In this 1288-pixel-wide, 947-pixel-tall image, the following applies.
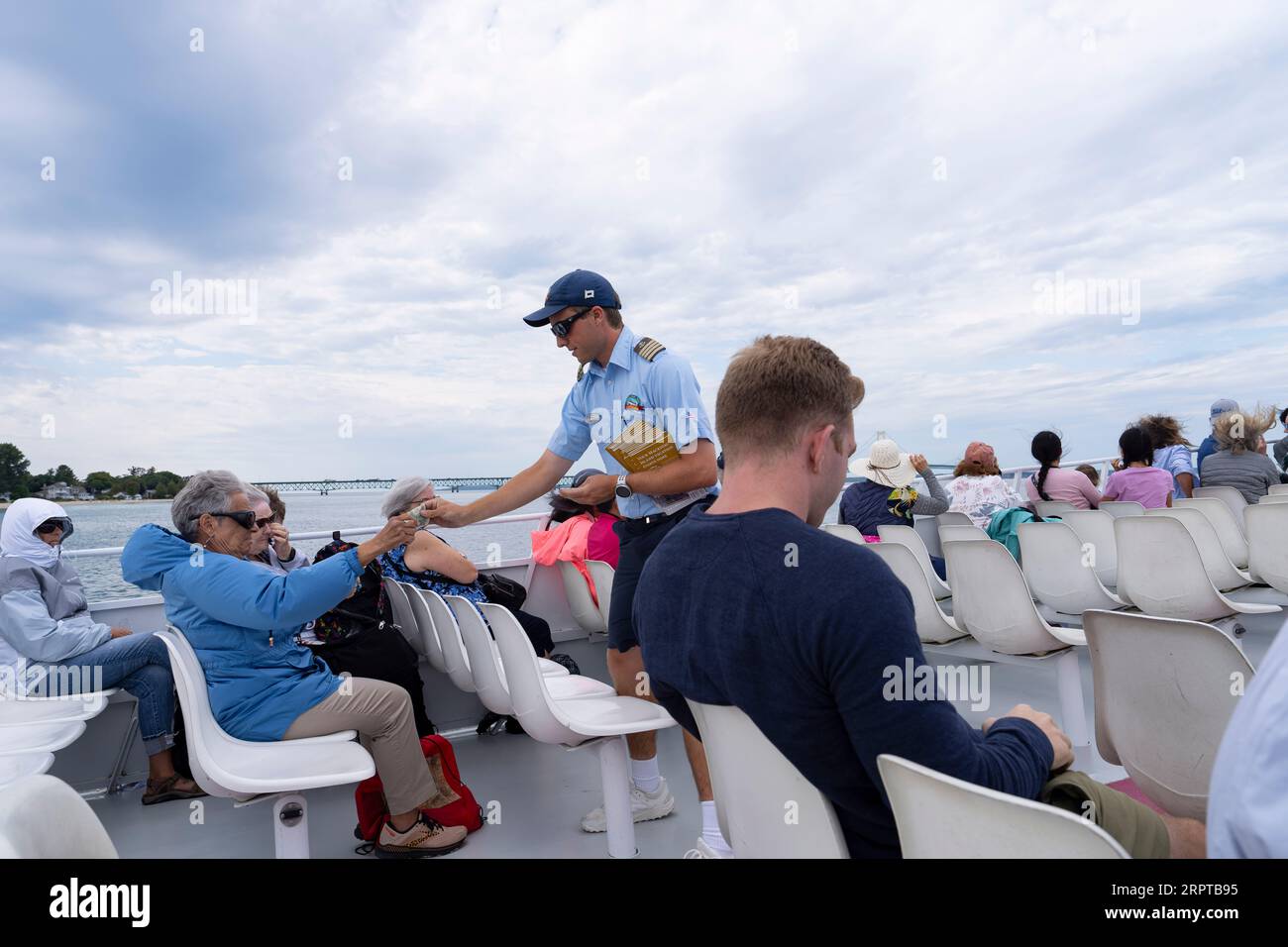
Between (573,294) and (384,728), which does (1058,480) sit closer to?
(573,294)

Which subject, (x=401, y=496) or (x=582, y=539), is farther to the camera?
(x=582, y=539)

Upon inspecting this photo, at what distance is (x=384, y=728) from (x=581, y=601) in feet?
6.01

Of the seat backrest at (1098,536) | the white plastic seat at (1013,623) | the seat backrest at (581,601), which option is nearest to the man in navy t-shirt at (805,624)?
the white plastic seat at (1013,623)

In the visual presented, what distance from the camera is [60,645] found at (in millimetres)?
3162

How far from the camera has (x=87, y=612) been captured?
3.49m

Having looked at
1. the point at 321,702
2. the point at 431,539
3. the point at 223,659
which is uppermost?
the point at 431,539

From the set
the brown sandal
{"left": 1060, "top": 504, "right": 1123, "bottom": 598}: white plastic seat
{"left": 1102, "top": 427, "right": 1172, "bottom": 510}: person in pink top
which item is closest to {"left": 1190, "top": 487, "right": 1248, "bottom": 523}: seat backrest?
{"left": 1102, "top": 427, "right": 1172, "bottom": 510}: person in pink top

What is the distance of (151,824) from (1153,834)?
330cm

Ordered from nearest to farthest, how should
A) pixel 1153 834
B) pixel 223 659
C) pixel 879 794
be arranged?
pixel 879 794 < pixel 1153 834 < pixel 223 659

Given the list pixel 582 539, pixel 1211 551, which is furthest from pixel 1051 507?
pixel 582 539

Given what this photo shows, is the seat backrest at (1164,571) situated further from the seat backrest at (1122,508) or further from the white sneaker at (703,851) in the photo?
the white sneaker at (703,851)

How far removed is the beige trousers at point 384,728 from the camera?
2471mm
